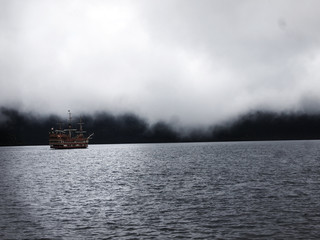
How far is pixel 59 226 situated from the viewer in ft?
96.3

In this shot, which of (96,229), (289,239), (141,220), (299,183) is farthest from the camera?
(299,183)

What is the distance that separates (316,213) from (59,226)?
25366 millimetres

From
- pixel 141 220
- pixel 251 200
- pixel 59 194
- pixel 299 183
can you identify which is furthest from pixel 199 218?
pixel 299 183

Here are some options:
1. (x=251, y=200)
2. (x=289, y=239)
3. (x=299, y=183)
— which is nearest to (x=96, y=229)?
(x=289, y=239)

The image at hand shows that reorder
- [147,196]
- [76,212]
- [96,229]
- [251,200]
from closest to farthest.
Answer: [96,229] → [76,212] → [251,200] → [147,196]

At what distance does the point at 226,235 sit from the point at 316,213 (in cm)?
1260

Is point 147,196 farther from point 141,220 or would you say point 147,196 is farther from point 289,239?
point 289,239

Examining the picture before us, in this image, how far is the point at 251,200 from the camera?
1615 inches

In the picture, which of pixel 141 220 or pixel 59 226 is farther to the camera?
pixel 141 220

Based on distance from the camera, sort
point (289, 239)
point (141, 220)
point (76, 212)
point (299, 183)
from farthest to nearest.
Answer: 1. point (299, 183)
2. point (76, 212)
3. point (141, 220)
4. point (289, 239)

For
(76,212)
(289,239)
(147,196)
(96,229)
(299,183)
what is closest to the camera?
(289,239)

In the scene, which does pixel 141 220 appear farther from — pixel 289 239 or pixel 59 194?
pixel 59 194

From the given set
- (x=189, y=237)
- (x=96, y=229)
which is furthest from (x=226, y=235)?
(x=96, y=229)

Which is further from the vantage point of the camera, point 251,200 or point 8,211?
point 251,200
